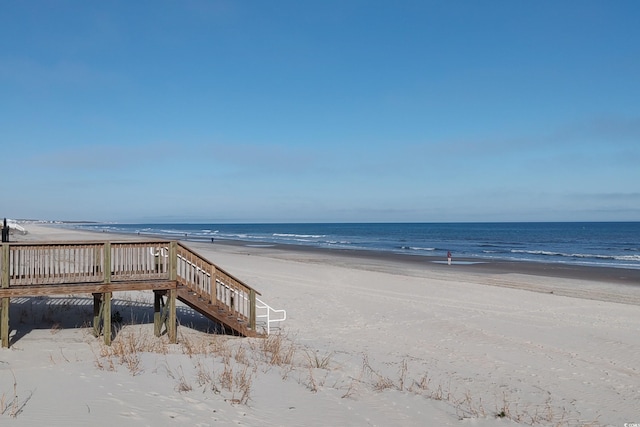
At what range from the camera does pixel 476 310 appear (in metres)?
17.5

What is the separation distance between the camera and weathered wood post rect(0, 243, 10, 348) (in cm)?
1091

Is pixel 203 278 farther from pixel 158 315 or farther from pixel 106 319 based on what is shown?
pixel 106 319

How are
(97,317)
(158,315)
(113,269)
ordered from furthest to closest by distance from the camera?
(158,315)
(97,317)
(113,269)

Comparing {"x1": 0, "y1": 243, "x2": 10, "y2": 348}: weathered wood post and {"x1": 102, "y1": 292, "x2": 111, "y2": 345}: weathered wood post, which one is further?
{"x1": 102, "y1": 292, "x2": 111, "y2": 345}: weathered wood post

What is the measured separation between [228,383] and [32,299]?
11.1 metres

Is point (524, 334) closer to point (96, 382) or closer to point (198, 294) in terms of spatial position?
point (198, 294)

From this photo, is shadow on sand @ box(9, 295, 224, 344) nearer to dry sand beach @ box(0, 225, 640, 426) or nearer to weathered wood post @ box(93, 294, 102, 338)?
dry sand beach @ box(0, 225, 640, 426)

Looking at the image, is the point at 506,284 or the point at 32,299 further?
the point at 506,284

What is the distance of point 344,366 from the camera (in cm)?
998

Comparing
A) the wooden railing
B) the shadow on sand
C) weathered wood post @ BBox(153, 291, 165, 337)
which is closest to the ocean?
the shadow on sand

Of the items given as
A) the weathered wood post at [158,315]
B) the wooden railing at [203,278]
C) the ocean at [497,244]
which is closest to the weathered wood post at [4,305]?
the weathered wood post at [158,315]

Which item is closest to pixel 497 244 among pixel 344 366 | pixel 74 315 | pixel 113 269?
pixel 74 315

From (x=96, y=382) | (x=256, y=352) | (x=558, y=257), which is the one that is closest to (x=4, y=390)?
(x=96, y=382)

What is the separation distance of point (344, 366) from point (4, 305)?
7.23 m
